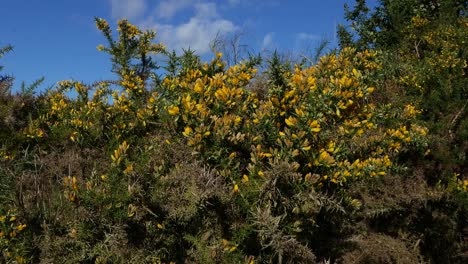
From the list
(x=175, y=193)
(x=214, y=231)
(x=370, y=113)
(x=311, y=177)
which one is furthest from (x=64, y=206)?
(x=370, y=113)

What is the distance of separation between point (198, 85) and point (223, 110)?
24cm

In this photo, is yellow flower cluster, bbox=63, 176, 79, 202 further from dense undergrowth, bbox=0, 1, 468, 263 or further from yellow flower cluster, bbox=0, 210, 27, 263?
yellow flower cluster, bbox=0, 210, 27, 263

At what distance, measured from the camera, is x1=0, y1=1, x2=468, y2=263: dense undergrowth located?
282 centimetres

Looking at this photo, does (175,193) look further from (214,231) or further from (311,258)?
(311,258)

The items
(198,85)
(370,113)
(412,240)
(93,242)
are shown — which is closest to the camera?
(93,242)

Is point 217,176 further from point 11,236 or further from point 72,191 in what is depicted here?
point 11,236

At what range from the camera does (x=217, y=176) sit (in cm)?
303

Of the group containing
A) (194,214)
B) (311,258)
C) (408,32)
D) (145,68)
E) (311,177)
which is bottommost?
(311,258)

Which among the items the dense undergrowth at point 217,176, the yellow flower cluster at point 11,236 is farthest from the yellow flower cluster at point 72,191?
the yellow flower cluster at point 11,236

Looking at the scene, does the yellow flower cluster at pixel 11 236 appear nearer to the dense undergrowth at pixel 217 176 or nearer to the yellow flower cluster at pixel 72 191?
the dense undergrowth at pixel 217 176

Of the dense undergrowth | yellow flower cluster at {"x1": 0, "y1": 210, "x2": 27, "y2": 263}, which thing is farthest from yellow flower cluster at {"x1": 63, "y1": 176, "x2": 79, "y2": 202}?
yellow flower cluster at {"x1": 0, "y1": 210, "x2": 27, "y2": 263}

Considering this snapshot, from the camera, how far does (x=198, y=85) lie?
3051 mm

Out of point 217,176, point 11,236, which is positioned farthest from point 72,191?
point 217,176

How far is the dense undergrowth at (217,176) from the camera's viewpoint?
9.27 feet
